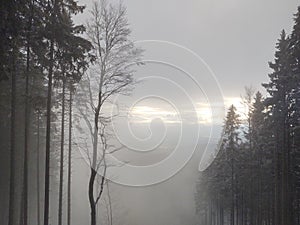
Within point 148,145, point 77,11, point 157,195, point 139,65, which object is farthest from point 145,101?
point 157,195

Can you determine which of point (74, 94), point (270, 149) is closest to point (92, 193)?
point (74, 94)

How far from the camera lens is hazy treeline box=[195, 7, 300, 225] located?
26.3 m

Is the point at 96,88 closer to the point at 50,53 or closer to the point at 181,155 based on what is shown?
the point at 50,53

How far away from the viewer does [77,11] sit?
606 inches

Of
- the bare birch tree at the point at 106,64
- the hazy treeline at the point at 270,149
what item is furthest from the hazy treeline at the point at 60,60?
the hazy treeline at the point at 270,149

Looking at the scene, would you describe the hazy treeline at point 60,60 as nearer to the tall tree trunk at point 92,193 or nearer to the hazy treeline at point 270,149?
the tall tree trunk at point 92,193

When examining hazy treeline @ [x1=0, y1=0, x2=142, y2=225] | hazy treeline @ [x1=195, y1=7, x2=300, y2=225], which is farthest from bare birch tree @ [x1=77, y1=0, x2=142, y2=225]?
hazy treeline @ [x1=195, y1=7, x2=300, y2=225]

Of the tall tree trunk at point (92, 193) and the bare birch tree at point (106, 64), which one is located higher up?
the bare birch tree at point (106, 64)

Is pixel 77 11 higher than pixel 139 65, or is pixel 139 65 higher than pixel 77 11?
pixel 77 11

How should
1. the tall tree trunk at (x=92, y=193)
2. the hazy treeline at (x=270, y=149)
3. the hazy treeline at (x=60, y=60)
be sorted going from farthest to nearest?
the hazy treeline at (x=270, y=149), the tall tree trunk at (x=92, y=193), the hazy treeline at (x=60, y=60)

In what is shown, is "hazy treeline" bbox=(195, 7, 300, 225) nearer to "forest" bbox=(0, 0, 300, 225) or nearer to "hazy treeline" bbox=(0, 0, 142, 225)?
"forest" bbox=(0, 0, 300, 225)

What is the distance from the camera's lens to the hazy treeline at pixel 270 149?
26.3m

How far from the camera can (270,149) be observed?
3269 centimetres

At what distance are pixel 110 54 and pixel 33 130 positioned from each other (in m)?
15.9
